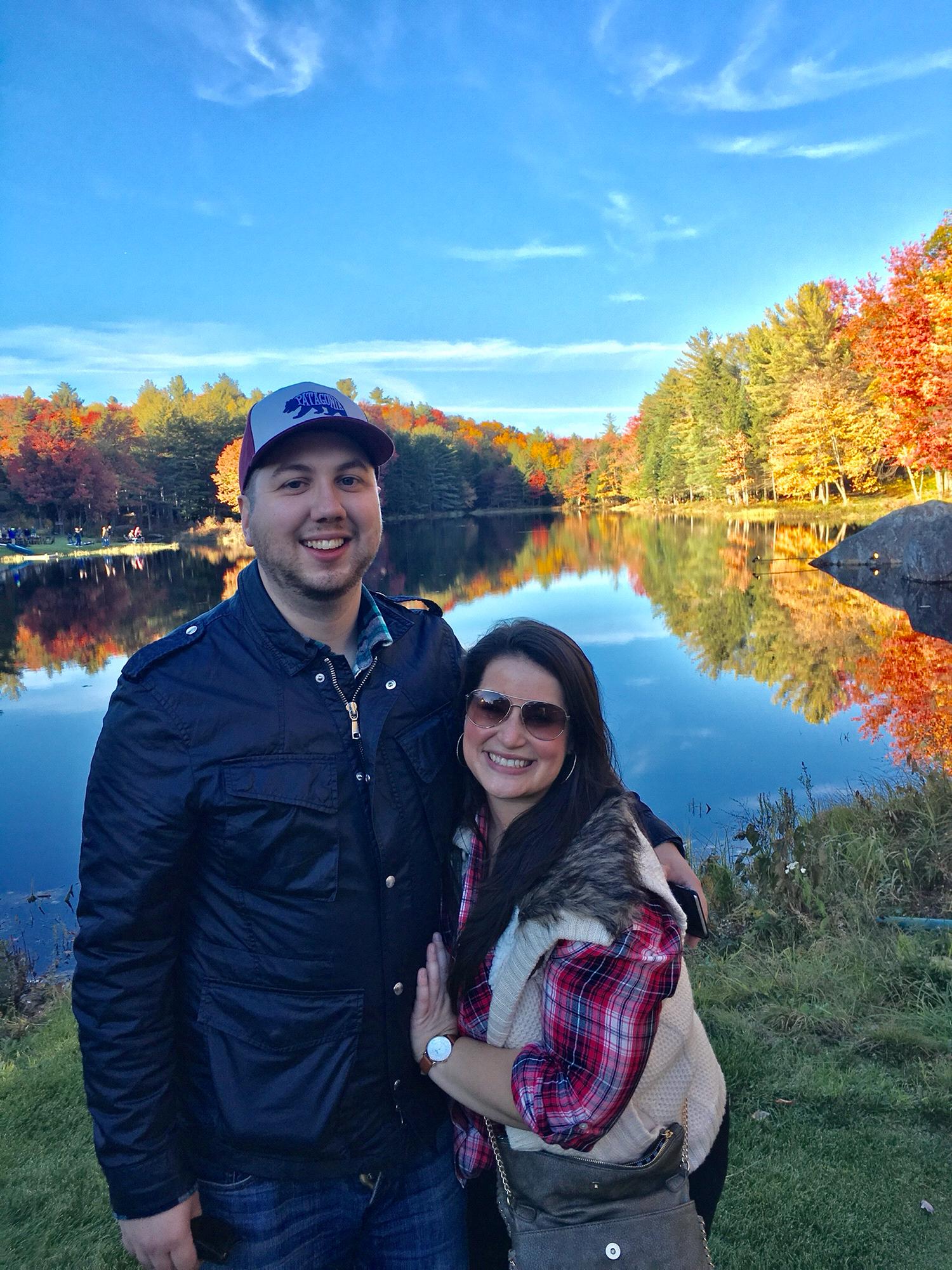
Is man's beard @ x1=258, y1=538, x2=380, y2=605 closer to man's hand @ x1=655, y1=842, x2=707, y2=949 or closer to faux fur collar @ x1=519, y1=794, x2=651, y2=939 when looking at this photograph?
faux fur collar @ x1=519, y1=794, x2=651, y2=939

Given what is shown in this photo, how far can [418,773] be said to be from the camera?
1.75m

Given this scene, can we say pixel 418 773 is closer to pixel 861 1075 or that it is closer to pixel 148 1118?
pixel 148 1118

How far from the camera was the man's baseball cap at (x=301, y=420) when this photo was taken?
5.58 ft

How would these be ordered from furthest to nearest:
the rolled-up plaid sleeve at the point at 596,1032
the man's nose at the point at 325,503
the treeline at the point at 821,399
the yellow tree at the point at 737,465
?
the yellow tree at the point at 737,465 → the treeline at the point at 821,399 → the man's nose at the point at 325,503 → the rolled-up plaid sleeve at the point at 596,1032

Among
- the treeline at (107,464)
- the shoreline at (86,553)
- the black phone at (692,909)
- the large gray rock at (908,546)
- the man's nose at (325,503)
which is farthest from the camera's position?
the treeline at (107,464)

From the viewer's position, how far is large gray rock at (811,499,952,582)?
1698cm

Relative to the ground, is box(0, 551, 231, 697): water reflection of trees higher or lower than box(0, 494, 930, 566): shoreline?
lower

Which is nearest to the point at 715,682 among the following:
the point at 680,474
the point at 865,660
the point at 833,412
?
the point at 865,660

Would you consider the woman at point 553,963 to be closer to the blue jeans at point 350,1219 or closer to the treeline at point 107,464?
the blue jeans at point 350,1219

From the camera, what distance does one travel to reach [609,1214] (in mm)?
1442

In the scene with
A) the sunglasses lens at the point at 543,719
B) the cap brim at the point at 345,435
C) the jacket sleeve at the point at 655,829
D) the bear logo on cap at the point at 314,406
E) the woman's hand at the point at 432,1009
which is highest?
the bear logo on cap at the point at 314,406

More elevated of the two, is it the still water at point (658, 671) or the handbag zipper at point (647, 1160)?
the handbag zipper at point (647, 1160)

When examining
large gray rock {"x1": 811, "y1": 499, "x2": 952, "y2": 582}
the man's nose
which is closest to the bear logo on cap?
the man's nose

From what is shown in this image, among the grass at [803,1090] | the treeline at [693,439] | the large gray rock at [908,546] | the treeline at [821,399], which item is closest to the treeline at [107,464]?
the treeline at [693,439]
